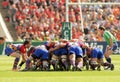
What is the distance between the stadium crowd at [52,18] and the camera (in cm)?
4247

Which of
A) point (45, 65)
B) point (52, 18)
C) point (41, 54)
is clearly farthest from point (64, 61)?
point (52, 18)

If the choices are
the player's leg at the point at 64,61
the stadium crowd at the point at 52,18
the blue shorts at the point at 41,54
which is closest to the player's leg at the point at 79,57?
the player's leg at the point at 64,61

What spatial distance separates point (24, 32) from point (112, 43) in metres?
17.8

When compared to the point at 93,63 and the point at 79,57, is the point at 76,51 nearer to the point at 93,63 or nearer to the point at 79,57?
the point at 79,57

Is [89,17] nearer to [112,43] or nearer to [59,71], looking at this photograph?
[112,43]

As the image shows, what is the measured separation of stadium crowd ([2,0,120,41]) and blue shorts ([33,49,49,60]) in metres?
17.5

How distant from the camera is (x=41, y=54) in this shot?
2370 centimetres

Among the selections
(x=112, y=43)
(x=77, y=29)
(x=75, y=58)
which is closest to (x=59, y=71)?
(x=75, y=58)

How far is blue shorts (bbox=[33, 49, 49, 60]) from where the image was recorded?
2362 centimetres

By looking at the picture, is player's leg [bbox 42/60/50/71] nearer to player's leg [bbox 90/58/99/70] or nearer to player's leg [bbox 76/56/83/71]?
player's leg [bbox 76/56/83/71]

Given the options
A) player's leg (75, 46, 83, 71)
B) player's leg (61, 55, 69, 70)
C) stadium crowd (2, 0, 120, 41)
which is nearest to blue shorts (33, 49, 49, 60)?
player's leg (61, 55, 69, 70)

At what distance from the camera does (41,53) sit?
23688 mm

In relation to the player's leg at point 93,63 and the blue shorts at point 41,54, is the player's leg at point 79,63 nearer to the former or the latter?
the player's leg at point 93,63

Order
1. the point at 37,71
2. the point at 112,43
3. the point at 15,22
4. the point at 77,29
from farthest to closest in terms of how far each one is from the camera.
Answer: the point at 15,22
the point at 77,29
the point at 112,43
the point at 37,71
